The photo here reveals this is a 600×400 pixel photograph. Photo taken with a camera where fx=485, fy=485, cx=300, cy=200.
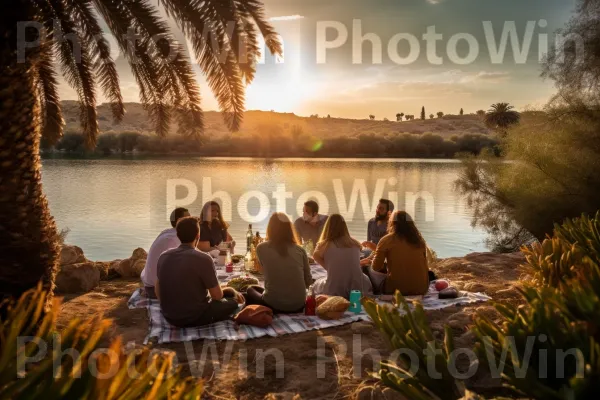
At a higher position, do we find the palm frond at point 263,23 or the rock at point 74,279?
the palm frond at point 263,23

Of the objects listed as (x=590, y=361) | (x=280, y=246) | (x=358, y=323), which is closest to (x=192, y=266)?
(x=280, y=246)

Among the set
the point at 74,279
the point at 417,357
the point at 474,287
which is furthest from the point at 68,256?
the point at 417,357

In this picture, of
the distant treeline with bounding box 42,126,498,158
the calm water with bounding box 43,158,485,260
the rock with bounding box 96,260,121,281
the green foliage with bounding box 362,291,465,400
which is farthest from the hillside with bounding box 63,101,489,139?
the green foliage with bounding box 362,291,465,400

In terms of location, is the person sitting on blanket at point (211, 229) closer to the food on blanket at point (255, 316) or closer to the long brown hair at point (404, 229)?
the food on blanket at point (255, 316)

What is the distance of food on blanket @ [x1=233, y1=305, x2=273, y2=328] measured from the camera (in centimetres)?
590

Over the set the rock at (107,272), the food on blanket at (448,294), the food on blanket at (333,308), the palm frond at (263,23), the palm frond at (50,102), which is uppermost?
the palm frond at (263,23)

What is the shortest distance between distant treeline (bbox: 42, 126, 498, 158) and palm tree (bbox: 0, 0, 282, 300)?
59829 mm

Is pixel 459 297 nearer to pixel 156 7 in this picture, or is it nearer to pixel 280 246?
pixel 280 246

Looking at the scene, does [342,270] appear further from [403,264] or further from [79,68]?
[79,68]

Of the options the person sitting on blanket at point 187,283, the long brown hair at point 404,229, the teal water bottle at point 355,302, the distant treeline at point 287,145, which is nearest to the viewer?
the person sitting on blanket at point 187,283

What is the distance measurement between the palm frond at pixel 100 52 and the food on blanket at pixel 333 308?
5.04 metres

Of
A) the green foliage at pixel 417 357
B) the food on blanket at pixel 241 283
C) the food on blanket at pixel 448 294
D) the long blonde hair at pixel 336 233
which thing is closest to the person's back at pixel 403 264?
the food on blanket at pixel 448 294

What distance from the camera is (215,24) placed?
248 inches

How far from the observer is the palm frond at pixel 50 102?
8031 mm
